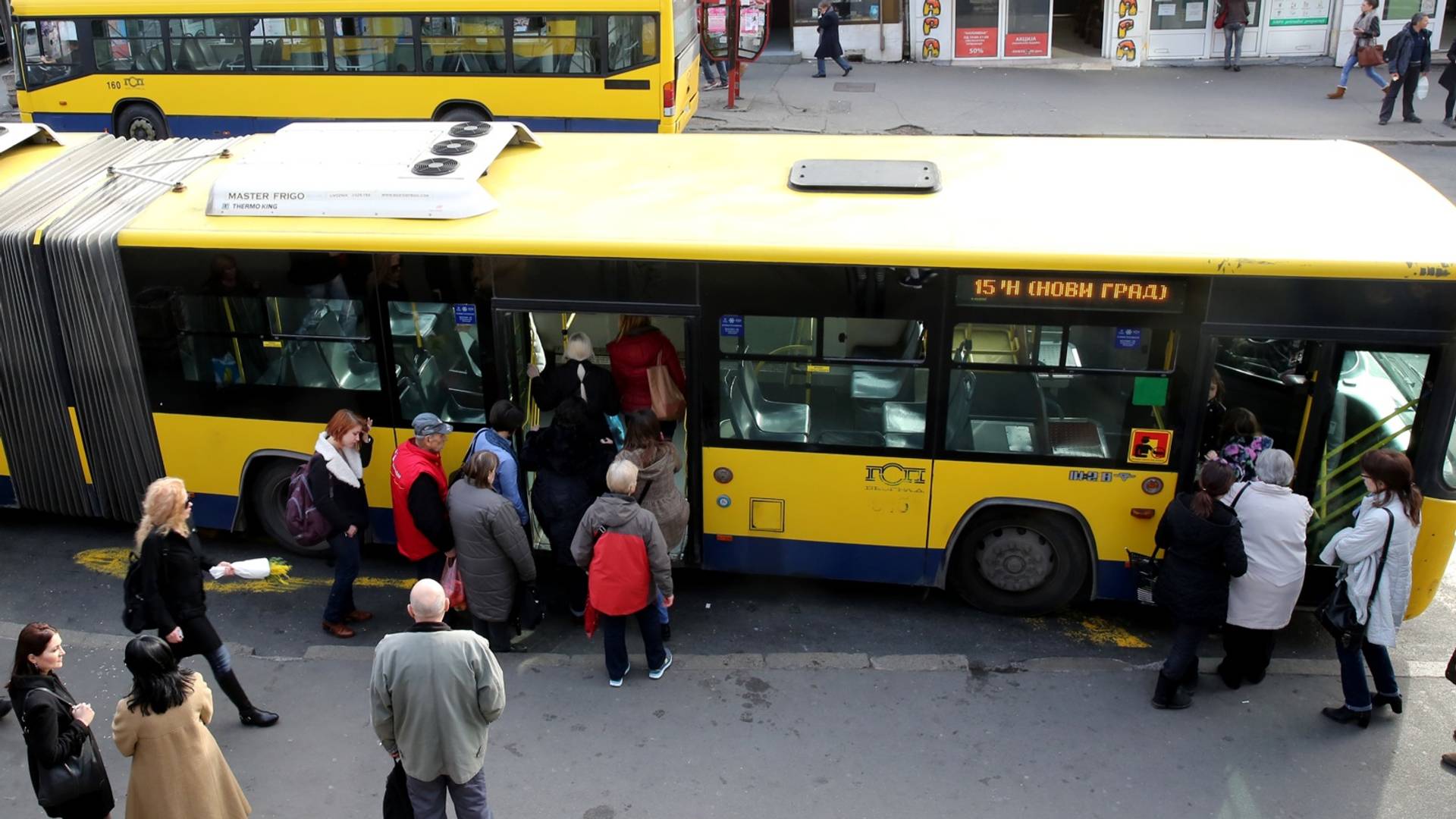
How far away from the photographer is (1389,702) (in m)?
→ 6.50

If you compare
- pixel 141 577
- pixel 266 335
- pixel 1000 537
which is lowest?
pixel 1000 537

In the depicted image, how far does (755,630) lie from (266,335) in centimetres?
356

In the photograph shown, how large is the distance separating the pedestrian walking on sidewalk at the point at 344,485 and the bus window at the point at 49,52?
13.2 m

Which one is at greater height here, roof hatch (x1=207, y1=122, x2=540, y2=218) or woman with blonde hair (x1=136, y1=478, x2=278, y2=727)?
roof hatch (x1=207, y1=122, x2=540, y2=218)

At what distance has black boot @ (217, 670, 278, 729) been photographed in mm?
6348

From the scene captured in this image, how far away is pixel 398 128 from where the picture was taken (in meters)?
8.23

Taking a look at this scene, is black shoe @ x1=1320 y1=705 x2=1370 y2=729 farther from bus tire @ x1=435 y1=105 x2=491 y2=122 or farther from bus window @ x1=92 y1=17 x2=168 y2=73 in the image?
bus window @ x1=92 y1=17 x2=168 y2=73

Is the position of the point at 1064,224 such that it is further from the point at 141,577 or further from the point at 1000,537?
the point at 141,577

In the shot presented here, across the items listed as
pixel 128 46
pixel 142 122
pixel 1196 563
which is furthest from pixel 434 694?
pixel 142 122

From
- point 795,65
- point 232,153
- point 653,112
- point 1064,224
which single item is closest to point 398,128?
point 232,153

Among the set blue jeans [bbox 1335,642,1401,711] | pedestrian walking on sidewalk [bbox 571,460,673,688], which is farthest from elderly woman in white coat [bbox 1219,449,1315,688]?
pedestrian walking on sidewalk [bbox 571,460,673,688]

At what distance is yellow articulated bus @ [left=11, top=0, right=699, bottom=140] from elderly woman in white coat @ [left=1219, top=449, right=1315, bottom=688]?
A: 11.1 m

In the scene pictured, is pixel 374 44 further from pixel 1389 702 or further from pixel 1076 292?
pixel 1389 702

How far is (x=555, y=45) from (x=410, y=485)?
10.2 meters
